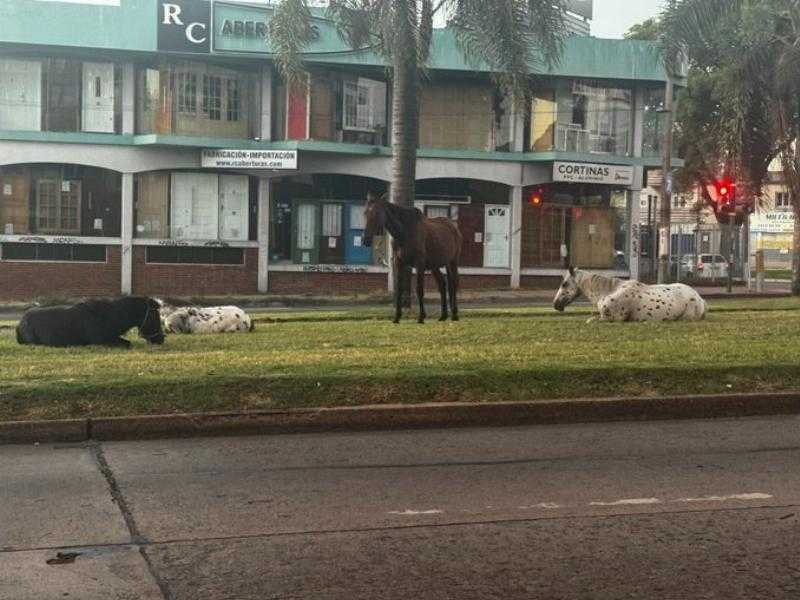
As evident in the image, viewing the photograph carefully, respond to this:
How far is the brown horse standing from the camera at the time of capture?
16.4 meters

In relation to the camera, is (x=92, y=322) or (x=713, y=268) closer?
(x=92, y=322)

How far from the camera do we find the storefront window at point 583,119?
36.0 metres

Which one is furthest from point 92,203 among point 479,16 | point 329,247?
point 479,16

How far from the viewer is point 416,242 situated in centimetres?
1700

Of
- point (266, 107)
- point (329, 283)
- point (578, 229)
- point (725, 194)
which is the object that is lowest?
point (329, 283)

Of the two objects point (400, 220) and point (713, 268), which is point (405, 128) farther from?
point (713, 268)

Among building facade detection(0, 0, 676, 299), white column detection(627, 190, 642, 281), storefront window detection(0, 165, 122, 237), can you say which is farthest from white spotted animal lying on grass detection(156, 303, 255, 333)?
white column detection(627, 190, 642, 281)

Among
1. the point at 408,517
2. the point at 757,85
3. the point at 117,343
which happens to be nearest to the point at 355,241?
the point at 757,85

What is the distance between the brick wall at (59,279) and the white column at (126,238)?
0.18 m

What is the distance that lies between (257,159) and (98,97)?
5400mm

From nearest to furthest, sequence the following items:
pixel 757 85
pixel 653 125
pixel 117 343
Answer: pixel 117 343 → pixel 757 85 → pixel 653 125

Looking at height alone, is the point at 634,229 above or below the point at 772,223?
below

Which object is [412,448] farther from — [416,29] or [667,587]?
[416,29]

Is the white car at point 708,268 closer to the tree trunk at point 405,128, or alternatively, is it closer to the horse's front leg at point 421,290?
the tree trunk at point 405,128
